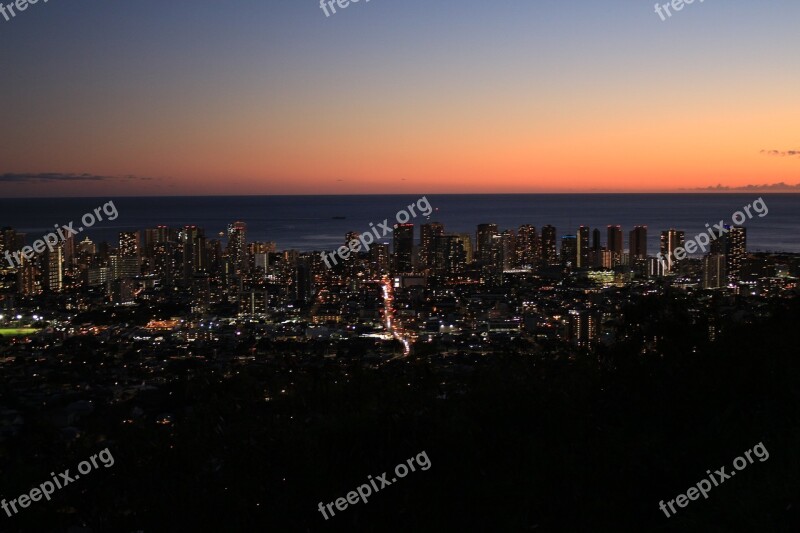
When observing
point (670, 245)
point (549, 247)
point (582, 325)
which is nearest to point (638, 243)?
point (670, 245)

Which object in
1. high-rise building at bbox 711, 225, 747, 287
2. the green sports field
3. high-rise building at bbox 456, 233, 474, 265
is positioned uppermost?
high-rise building at bbox 711, 225, 747, 287

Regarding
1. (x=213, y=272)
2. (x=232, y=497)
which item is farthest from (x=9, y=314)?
(x=232, y=497)

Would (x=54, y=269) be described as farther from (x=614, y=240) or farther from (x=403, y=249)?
(x=614, y=240)

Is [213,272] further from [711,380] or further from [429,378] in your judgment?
[711,380]

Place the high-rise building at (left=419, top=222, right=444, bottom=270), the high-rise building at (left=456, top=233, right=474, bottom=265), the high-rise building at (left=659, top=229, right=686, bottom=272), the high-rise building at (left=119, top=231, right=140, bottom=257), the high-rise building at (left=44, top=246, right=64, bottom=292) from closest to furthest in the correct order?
the high-rise building at (left=659, top=229, right=686, bottom=272), the high-rise building at (left=44, top=246, right=64, bottom=292), the high-rise building at (left=419, top=222, right=444, bottom=270), the high-rise building at (left=456, top=233, right=474, bottom=265), the high-rise building at (left=119, top=231, right=140, bottom=257)

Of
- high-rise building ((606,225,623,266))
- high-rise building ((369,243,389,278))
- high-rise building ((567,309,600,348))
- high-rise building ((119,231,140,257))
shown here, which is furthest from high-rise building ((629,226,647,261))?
high-rise building ((119,231,140,257))

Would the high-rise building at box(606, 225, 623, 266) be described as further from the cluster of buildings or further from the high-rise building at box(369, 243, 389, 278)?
the high-rise building at box(369, 243, 389, 278)
